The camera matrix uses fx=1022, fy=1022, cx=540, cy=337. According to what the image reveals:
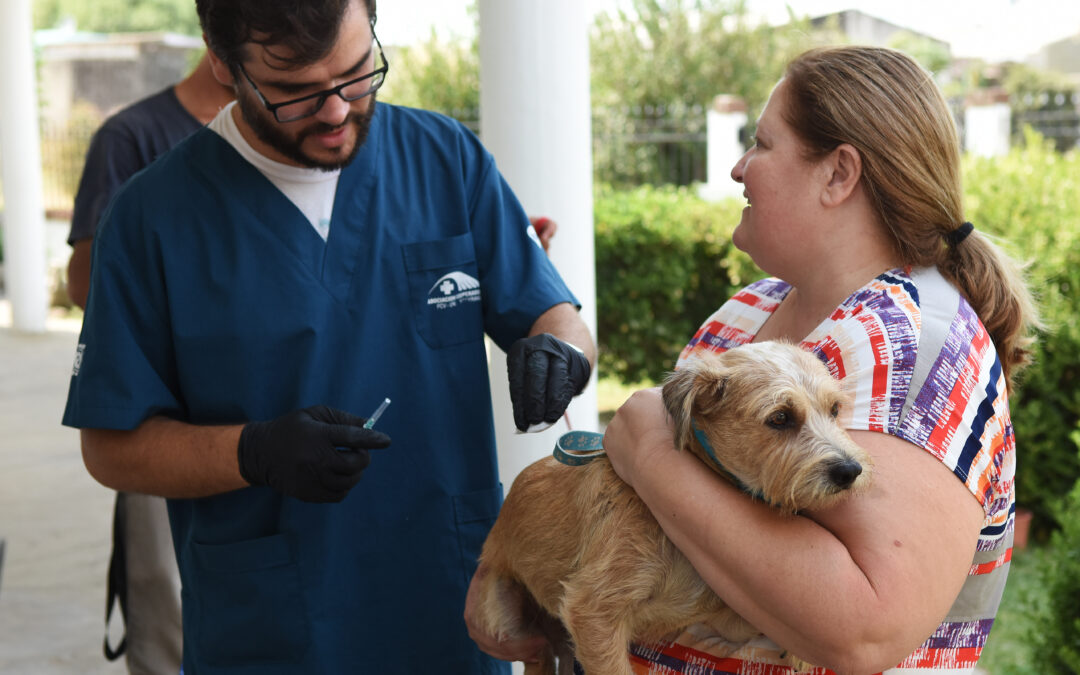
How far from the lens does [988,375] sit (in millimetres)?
1825

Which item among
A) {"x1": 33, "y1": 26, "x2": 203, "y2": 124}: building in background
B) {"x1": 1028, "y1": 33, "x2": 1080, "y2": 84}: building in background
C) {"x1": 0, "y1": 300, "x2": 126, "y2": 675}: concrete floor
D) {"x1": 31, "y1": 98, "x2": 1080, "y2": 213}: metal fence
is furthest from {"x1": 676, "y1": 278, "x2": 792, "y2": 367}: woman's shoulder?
{"x1": 1028, "y1": 33, "x2": 1080, "y2": 84}: building in background

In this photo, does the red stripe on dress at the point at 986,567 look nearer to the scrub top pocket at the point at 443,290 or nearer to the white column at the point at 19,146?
the scrub top pocket at the point at 443,290

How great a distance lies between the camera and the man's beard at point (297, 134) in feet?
7.75

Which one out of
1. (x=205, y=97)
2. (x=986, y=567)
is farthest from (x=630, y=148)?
(x=986, y=567)

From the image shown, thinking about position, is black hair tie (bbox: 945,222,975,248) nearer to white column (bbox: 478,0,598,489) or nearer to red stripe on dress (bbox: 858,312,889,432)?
red stripe on dress (bbox: 858,312,889,432)

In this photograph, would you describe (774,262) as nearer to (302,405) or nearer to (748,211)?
(748,211)

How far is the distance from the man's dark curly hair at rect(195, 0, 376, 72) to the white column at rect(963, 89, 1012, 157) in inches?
726

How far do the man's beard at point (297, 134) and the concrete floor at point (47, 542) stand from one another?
11.0 feet

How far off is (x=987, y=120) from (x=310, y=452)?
764 inches

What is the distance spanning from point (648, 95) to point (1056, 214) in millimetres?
18564

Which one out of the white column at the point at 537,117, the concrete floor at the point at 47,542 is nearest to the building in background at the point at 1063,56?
the concrete floor at the point at 47,542

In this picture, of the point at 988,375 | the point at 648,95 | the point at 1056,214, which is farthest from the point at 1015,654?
the point at 648,95

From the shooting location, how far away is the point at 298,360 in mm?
2383

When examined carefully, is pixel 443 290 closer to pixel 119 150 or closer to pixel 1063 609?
pixel 119 150
